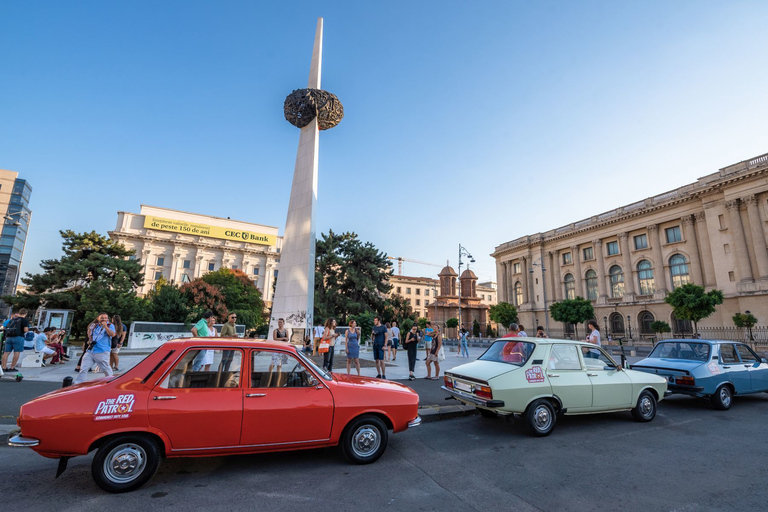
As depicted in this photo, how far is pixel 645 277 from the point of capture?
4356 cm

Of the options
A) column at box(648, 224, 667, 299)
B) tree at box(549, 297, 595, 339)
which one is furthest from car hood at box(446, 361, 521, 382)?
column at box(648, 224, 667, 299)

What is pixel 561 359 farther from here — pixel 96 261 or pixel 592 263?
pixel 592 263

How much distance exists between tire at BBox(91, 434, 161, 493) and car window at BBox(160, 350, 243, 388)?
0.58 m

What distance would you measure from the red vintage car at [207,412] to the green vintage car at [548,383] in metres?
1.65

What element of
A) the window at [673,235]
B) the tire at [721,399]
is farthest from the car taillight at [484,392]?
the window at [673,235]

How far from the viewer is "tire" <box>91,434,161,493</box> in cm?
353

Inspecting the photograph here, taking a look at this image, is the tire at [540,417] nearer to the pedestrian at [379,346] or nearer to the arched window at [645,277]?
the pedestrian at [379,346]

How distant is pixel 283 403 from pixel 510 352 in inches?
167

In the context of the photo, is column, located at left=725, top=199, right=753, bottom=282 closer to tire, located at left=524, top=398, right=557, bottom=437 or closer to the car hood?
tire, located at left=524, top=398, right=557, bottom=437

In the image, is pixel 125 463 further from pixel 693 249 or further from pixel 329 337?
pixel 693 249

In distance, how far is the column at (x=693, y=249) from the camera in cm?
3825

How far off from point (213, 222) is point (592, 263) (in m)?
70.9

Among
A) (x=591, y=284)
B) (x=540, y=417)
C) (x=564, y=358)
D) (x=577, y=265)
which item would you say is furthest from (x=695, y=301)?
(x=540, y=417)

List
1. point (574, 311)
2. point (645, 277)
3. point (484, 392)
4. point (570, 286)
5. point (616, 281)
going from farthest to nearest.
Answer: point (570, 286) → point (616, 281) → point (645, 277) → point (574, 311) → point (484, 392)
